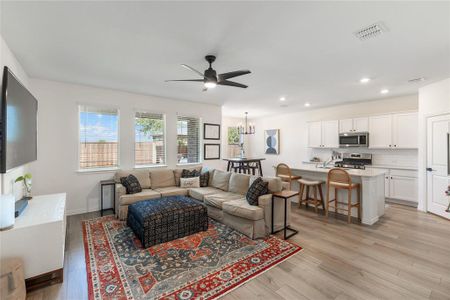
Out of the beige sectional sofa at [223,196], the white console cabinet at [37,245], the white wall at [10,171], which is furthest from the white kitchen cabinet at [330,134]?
the white wall at [10,171]

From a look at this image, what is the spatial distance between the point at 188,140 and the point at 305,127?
4.06 meters

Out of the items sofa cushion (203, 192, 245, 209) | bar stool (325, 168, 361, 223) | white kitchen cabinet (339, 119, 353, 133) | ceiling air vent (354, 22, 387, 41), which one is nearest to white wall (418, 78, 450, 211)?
white kitchen cabinet (339, 119, 353, 133)

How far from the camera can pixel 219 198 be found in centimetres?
390

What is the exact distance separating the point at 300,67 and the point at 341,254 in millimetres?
2786

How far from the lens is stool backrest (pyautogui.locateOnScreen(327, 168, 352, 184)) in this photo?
150 inches

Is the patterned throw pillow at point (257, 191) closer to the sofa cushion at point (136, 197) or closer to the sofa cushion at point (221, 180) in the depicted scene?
the sofa cushion at point (221, 180)

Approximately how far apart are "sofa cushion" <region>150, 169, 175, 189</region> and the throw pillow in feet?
1.05

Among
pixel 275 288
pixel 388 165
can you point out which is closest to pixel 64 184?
pixel 275 288

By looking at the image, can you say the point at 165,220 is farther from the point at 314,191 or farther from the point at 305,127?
the point at 305,127

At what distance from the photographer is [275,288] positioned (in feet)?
6.98

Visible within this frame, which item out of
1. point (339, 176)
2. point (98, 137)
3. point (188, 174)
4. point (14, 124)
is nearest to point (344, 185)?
point (339, 176)

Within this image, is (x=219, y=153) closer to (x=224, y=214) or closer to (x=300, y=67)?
(x=224, y=214)

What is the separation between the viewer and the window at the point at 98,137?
14.8ft

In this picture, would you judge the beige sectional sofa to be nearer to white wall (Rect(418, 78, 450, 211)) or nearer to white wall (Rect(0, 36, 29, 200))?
white wall (Rect(0, 36, 29, 200))
